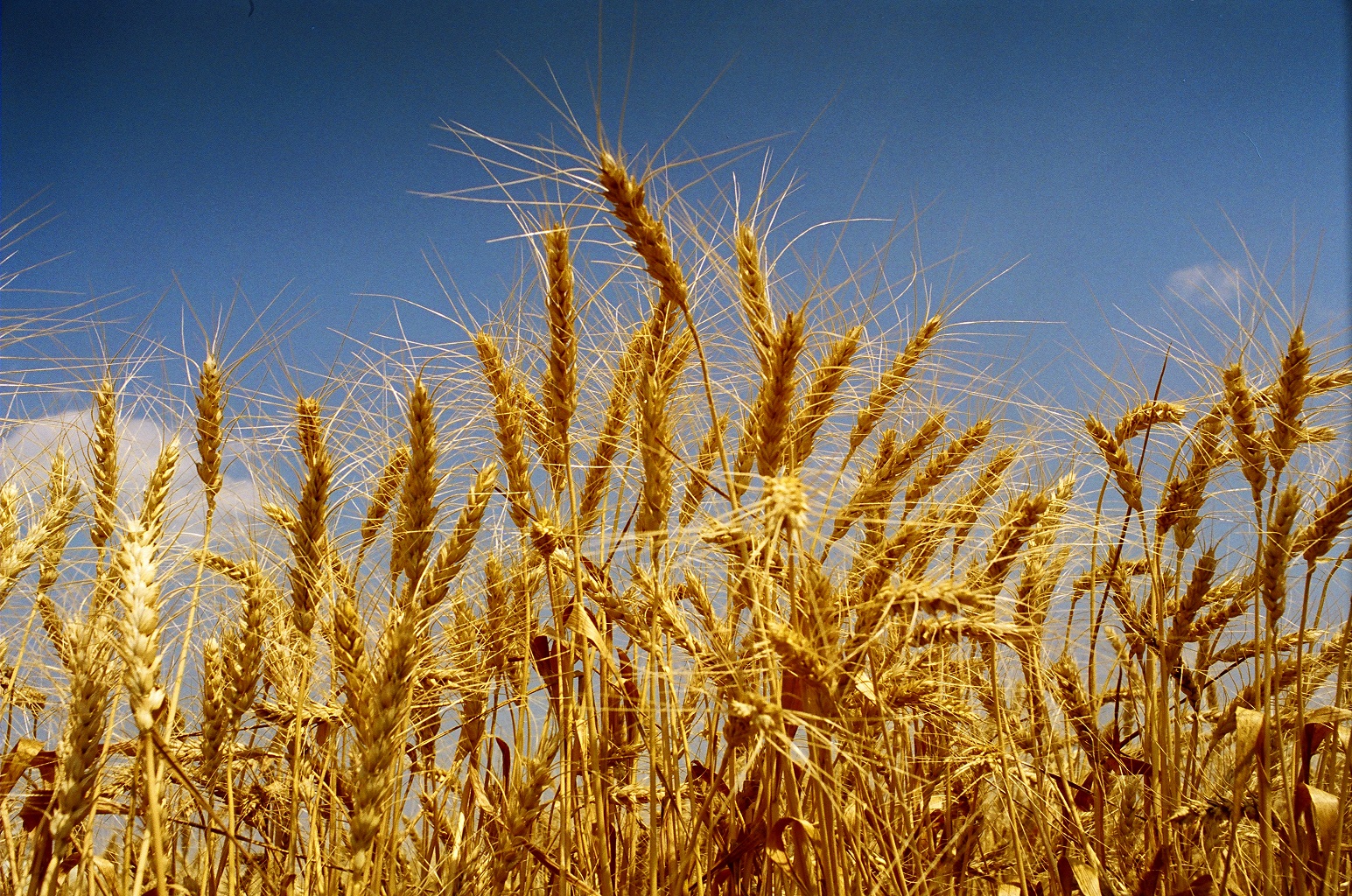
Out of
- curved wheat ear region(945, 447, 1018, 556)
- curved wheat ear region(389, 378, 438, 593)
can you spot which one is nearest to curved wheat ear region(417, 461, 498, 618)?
curved wheat ear region(389, 378, 438, 593)

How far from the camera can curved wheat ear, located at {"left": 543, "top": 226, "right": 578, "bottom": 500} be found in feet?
Answer: 7.17

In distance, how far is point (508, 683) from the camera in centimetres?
254

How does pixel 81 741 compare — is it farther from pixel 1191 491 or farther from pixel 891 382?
pixel 1191 491

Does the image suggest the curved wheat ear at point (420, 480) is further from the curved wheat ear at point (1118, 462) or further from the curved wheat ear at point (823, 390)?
the curved wheat ear at point (1118, 462)

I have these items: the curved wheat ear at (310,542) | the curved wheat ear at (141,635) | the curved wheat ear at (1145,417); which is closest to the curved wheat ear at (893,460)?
the curved wheat ear at (1145,417)

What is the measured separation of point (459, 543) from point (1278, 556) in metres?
2.27

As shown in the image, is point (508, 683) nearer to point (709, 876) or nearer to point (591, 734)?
point (591, 734)

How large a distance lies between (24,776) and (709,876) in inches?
82.3

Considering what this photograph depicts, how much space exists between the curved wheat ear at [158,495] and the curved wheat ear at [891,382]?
70.5 inches

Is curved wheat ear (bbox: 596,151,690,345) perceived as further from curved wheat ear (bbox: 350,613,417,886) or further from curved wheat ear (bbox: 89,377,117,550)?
curved wheat ear (bbox: 89,377,117,550)

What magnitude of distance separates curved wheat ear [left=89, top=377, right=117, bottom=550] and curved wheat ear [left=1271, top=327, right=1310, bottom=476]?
11.3 ft

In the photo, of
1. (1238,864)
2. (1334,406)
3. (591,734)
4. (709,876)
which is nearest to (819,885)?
(709,876)

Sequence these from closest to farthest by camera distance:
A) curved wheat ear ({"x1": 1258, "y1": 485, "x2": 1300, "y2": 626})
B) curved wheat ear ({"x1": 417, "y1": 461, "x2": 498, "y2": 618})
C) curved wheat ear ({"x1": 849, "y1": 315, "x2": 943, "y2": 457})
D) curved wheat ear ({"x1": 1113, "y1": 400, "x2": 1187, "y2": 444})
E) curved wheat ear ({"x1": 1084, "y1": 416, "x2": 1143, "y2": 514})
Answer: curved wheat ear ({"x1": 417, "y1": 461, "x2": 498, "y2": 618}) < curved wheat ear ({"x1": 1258, "y1": 485, "x2": 1300, "y2": 626}) < curved wheat ear ({"x1": 849, "y1": 315, "x2": 943, "y2": 457}) < curved wheat ear ({"x1": 1084, "y1": 416, "x2": 1143, "y2": 514}) < curved wheat ear ({"x1": 1113, "y1": 400, "x2": 1187, "y2": 444})

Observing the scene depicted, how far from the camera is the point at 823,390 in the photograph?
7.71 feet
